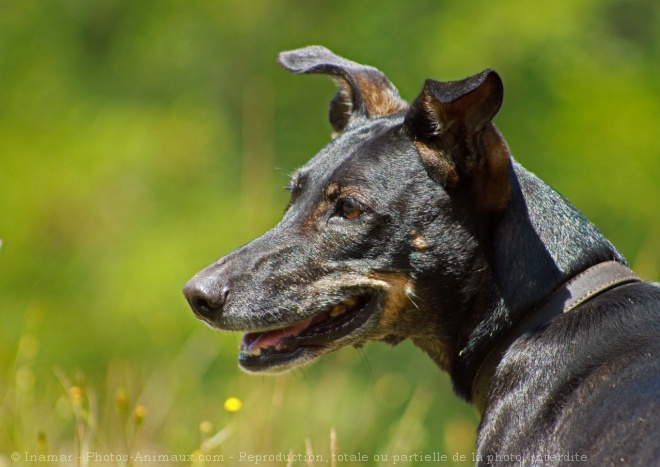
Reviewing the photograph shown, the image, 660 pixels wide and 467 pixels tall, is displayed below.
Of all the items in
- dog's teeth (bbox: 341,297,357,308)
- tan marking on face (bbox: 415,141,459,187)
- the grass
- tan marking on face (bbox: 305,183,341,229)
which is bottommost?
the grass


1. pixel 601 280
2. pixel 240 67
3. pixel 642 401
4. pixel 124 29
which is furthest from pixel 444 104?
pixel 124 29

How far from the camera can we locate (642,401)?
10.1ft

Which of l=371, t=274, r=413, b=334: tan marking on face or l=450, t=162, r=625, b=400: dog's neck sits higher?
l=450, t=162, r=625, b=400: dog's neck

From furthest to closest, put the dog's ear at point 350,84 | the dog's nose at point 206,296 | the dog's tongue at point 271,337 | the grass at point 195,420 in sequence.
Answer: the dog's ear at point 350,84 < the grass at point 195,420 < the dog's tongue at point 271,337 < the dog's nose at point 206,296

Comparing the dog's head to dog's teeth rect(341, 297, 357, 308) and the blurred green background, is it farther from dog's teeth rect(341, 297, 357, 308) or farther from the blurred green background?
the blurred green background

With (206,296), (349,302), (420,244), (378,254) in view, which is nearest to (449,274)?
(420,244)

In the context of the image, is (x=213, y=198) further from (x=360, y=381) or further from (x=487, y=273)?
(x=487, y=273)

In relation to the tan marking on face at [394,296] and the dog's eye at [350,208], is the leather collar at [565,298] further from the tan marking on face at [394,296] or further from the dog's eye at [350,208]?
the dog's eye at [350,208]

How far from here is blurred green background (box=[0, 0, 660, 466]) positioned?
33.2 ft

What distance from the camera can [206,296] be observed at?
377 centimetres

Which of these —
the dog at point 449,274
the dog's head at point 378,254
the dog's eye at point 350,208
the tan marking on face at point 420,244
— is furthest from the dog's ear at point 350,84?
the tan marking on face at point 420,244

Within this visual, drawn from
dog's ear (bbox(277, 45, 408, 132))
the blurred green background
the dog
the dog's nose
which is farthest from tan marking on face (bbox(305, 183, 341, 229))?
the blurred green background

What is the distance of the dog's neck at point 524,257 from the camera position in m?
3.63

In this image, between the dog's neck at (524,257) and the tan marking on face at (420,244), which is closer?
the dog's neck at (524,257)
